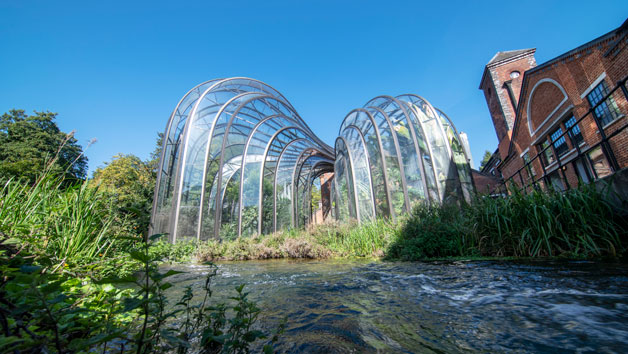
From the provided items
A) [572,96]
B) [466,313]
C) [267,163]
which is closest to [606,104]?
[572,96]

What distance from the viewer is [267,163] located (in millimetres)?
13898

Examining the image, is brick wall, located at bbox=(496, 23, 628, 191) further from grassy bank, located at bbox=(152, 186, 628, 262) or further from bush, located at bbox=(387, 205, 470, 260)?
bush, located at bbox=(387, 205, 470, 260)

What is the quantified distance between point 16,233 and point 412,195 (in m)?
8.79

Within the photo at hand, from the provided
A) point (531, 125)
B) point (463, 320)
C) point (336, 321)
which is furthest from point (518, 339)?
point (531, 125)

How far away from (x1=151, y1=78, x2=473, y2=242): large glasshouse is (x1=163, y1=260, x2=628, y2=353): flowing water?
5905mm

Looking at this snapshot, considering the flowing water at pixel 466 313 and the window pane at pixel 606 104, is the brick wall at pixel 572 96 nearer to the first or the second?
the window pane at pixel 606 104

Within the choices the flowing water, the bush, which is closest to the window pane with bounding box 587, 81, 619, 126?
the bush

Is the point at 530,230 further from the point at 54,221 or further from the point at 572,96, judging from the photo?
the point at 572,96

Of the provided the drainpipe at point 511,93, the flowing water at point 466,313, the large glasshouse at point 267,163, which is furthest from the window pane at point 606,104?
the drainpipe at point 511,93

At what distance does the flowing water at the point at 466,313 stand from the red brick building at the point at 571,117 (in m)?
3.40

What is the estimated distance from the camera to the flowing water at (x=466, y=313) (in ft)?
3.72

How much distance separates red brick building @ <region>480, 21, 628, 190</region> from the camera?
5.70 metres

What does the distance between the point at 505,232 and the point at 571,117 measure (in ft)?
33.9

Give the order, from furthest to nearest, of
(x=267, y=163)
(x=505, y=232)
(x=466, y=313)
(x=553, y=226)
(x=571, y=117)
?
1. (x=267, y=163)
2. (x=571, y=117)
3. (x=505, y=232)
4. (x=553, y=226)
5. (x=466, y=313)
